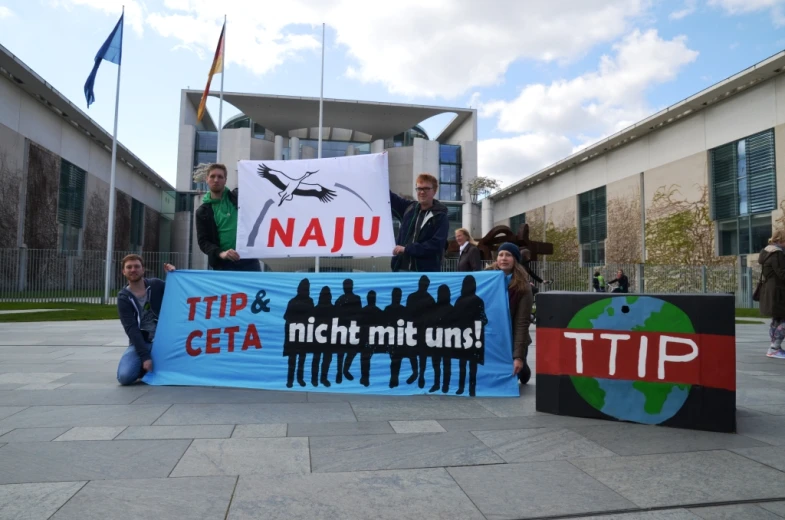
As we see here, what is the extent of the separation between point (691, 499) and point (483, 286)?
3005 mm

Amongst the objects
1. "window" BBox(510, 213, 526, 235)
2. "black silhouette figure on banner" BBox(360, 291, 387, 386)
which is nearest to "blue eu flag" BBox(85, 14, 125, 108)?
"black silhouette figure on banner" BBox(360, 291, 387, 386)

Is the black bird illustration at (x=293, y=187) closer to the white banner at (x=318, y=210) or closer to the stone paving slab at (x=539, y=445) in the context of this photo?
the white banner at (x=318, y=210)

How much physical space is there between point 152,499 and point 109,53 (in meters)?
24.8

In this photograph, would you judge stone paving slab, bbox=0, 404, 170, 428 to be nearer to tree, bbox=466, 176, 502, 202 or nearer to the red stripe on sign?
the red stripe on sign

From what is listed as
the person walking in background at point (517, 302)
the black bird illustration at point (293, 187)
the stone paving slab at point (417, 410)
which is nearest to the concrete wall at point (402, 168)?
the black bird illustration at point (293, 187)

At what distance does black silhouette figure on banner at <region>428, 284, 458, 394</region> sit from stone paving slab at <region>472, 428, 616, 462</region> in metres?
1.42

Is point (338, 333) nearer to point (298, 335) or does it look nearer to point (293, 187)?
point (298, 335)

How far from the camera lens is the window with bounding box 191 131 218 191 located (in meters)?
52.9

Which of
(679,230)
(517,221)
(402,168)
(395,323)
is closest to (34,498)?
(395,323)

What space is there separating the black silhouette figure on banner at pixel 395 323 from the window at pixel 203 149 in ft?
168

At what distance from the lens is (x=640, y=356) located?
4.31 m

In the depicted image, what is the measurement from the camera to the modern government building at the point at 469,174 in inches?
1130

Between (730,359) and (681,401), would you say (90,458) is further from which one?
(730,359)

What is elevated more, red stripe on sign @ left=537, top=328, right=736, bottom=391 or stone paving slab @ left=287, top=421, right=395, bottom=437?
red stripe on sign @ left=537, top=328, right=736, bottom=391
